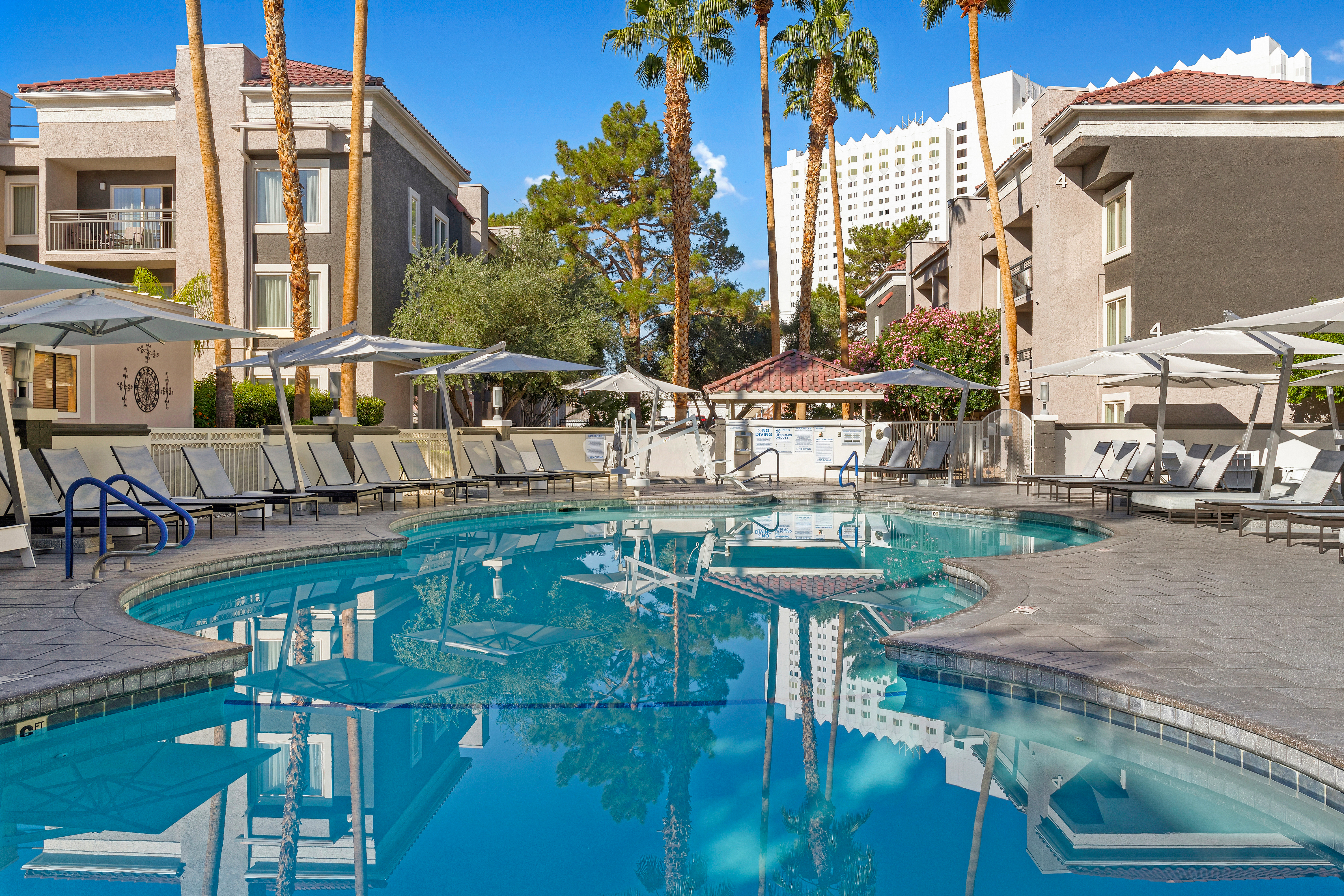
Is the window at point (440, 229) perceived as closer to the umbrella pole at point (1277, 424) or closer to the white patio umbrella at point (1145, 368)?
the white patio umbrella at point (1145, 368)

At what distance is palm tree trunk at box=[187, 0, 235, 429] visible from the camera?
16141 millimetres

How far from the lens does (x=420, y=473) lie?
53.1 ft

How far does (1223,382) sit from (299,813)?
17.6 meters

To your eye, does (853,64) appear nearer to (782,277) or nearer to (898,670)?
(898,670)

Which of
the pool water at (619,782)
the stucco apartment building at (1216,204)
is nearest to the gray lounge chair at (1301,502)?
the pool water at (619,782)

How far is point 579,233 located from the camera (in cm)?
3253

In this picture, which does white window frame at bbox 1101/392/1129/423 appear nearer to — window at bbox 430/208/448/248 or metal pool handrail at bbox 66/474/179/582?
window at bbox 430/208/448/248

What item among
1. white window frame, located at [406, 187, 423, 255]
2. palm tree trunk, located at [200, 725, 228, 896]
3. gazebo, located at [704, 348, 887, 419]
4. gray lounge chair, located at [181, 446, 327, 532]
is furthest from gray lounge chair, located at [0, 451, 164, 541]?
white window frame, located at [406, 187, 423, 255]

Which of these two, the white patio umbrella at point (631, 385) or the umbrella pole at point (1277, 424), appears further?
the white patio umbrella at point (631, 385)

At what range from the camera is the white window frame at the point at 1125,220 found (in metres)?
20.3

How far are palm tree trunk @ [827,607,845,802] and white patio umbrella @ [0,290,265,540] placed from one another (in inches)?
286

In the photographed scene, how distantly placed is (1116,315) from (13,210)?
93.9 ft

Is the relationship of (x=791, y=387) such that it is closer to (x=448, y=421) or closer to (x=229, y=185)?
(x=448, y=421)

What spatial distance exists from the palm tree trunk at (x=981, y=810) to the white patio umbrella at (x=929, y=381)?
1413 cm
